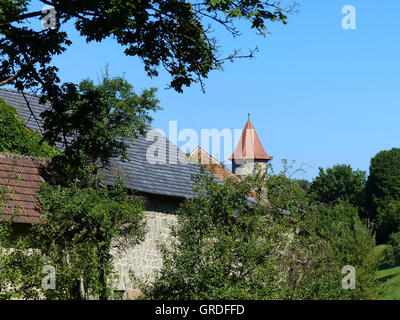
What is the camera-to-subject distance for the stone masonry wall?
20266mm

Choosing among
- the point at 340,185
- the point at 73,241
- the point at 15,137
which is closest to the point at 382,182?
the point at 340,185

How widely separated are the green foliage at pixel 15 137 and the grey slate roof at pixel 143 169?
943 millimetres

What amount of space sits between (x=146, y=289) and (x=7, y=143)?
8375mm

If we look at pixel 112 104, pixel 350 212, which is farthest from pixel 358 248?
pixel 350 212

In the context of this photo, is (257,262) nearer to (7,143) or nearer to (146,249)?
(146,249)

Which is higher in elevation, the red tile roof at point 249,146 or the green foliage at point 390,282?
the red tile roof at point 249,146

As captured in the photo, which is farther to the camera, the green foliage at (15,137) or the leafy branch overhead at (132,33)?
the green foliage at (15,137)

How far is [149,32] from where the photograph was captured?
11.6 m

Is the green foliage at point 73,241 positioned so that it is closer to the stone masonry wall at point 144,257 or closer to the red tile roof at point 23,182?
the red tile roof at point 23,182

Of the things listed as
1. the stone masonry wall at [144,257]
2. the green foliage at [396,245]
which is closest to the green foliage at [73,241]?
the stone masonry wall at [144,257]

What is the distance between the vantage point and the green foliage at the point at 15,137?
64.7 feet

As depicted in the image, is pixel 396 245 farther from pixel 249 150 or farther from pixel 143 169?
pixel 143 169

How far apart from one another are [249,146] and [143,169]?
1455 inches
